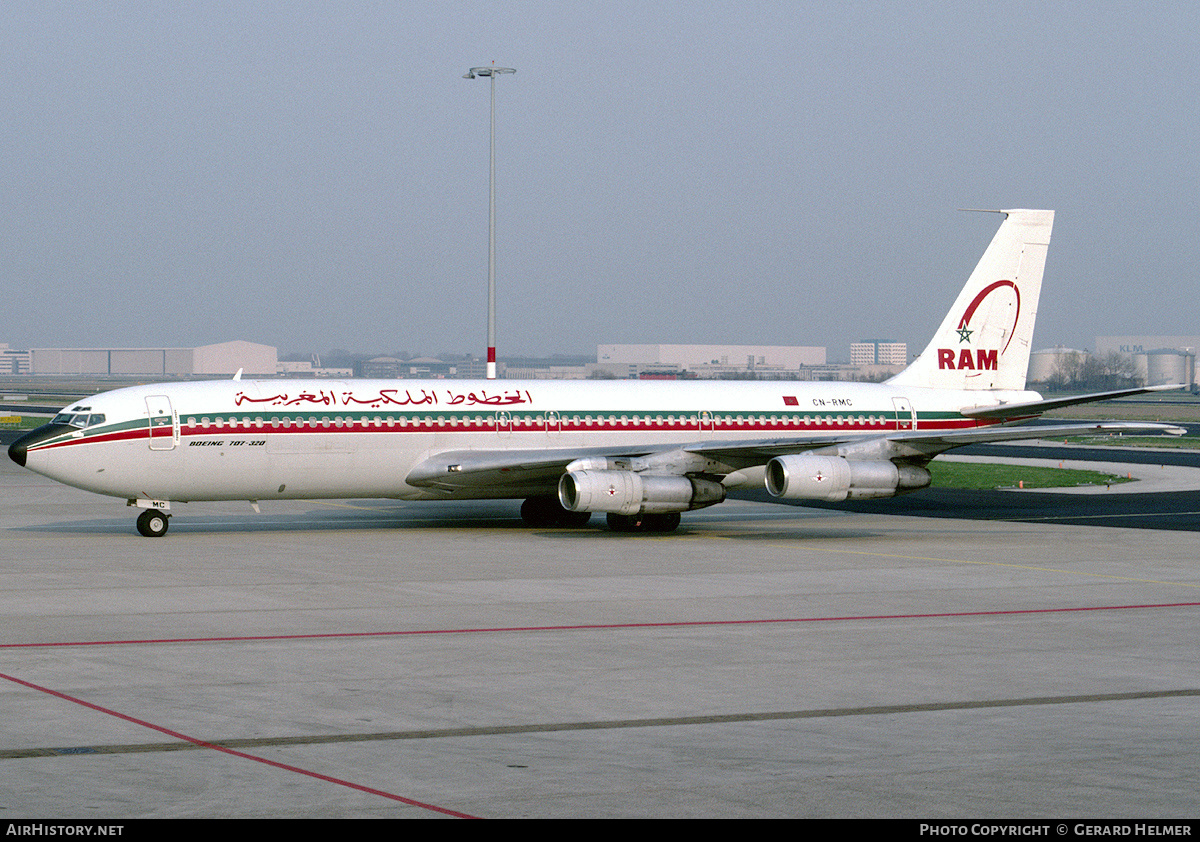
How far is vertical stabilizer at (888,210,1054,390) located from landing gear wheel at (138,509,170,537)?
2099 cm

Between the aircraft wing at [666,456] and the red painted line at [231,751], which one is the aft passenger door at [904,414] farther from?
the red painted line at [231,751]

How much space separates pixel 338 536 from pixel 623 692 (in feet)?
64.0

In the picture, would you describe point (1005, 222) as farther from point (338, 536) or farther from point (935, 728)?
point (935, 728)

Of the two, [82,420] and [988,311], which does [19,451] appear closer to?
[82,420]

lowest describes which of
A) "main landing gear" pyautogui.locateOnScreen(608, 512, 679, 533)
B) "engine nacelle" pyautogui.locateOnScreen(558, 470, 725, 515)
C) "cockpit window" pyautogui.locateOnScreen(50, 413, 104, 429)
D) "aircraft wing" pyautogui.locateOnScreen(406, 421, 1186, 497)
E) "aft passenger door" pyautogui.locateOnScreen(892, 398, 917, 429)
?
"main landing gear" pyautogui.locateOnScreen(608, 512, 679, 533)

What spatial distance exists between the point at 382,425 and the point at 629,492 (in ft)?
21.5

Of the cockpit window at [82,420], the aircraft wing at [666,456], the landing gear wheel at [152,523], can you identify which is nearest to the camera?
the cockpit window at [82,420]

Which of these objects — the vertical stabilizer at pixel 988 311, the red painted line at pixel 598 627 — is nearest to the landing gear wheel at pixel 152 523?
the red painted line at pixel 598 627

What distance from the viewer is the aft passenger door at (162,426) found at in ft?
106

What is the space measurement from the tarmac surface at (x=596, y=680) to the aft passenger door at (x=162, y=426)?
2.30 metres

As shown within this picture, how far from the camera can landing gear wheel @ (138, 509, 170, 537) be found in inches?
1293

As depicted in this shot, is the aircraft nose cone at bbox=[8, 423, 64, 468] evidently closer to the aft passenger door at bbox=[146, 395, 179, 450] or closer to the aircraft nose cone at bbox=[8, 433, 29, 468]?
the aircraft nose cone at bbox=[8, 433, 29, 468]

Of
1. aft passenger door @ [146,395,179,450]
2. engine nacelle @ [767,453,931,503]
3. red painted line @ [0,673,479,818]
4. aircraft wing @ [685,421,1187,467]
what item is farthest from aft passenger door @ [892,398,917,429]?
red painted line @ [0,673,479,818]

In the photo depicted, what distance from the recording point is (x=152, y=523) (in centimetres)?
3294
